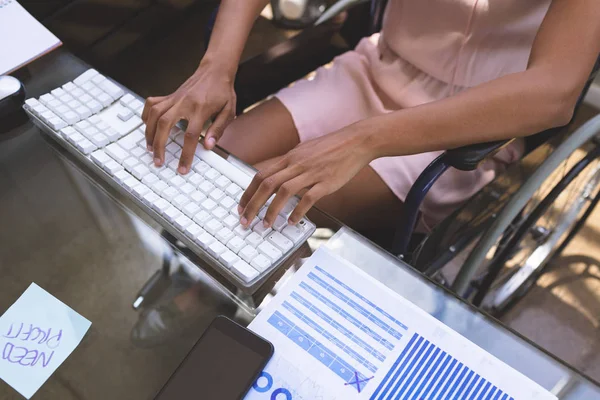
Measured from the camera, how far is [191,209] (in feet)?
2.05

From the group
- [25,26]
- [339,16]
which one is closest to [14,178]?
[25,26]

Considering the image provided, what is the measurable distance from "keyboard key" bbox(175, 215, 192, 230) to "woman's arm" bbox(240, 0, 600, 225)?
0.13m

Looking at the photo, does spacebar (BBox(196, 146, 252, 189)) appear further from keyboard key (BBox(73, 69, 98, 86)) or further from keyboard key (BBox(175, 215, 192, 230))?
keyboard key (BBox(73, 69, 98, 86))

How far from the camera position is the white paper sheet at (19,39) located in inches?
32.9

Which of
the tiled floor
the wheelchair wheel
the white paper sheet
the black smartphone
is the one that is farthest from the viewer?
the tiled floor

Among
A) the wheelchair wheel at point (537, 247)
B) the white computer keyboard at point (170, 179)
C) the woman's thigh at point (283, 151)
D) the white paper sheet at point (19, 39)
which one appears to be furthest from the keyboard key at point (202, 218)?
the wheelchair wheel at point (537, 247)

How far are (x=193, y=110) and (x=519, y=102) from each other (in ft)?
1.54

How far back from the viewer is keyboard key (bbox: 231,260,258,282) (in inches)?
22.4

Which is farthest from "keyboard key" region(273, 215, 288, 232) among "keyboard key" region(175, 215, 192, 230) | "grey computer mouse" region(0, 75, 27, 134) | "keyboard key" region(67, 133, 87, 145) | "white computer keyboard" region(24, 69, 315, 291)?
"grey computer mouse" region(0, 75, 27, 134)

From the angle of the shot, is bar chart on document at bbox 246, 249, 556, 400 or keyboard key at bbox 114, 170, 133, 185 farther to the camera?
keyboard key at bbox 114, 170, 133, 185

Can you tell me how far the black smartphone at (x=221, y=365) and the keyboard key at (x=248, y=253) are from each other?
0.24 feet

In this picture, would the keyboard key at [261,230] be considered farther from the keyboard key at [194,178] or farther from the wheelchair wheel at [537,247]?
the wheelchair wheel at [537,247]

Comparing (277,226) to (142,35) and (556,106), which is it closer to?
(556,106)

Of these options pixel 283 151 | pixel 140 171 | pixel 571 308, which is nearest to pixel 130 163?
pixel 140 171
